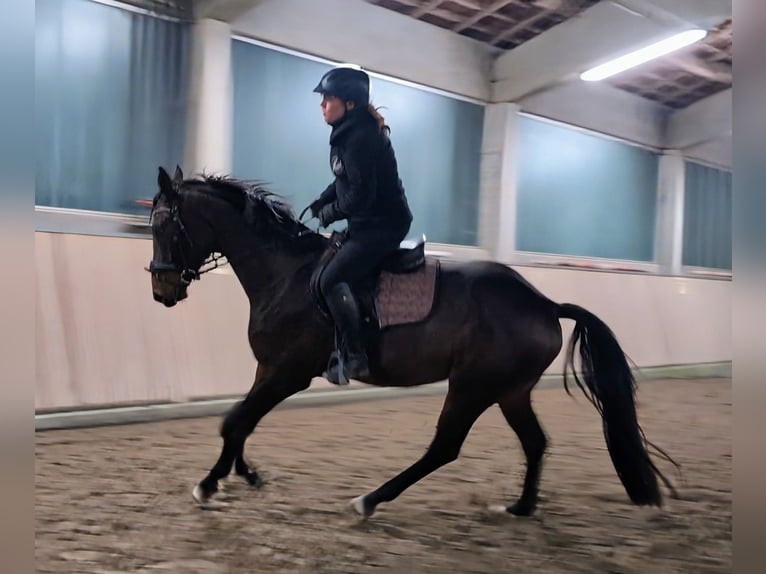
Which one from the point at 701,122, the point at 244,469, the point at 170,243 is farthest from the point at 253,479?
the point at 701,122

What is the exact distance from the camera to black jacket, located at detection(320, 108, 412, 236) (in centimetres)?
91

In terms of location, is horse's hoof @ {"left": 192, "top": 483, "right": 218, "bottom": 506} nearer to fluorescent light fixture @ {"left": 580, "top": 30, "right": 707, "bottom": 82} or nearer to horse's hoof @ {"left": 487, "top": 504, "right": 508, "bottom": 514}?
horse's hoof @ {"left": 487, "top": 504, "right": 508, "bottom": 514}

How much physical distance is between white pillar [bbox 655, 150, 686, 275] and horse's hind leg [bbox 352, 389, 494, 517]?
345 mm

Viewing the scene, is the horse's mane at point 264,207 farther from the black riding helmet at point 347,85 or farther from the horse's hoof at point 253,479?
the horse's hoof at point 253,479

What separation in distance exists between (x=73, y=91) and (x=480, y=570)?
0.97 meters

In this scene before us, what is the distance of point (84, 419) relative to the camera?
3.20 feet

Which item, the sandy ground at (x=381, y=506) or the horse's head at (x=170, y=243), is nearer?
the sandy ground at (x=381, y=506)

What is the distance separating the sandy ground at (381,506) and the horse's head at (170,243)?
222mm

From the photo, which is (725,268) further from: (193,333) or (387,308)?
(193,333)

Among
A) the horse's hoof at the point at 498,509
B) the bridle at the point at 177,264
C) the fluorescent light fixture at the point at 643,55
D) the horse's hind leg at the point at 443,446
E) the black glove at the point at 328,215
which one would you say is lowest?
the horse's hoof at the point at 498,509

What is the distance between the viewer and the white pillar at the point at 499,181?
35.4 inches

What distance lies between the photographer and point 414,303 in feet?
3.31

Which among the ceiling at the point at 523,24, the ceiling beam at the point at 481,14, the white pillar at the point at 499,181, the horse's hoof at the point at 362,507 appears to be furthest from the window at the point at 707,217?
the horse's hoof at the point at 362,507

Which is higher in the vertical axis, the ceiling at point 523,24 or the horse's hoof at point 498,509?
the ceiling at point 523,24
